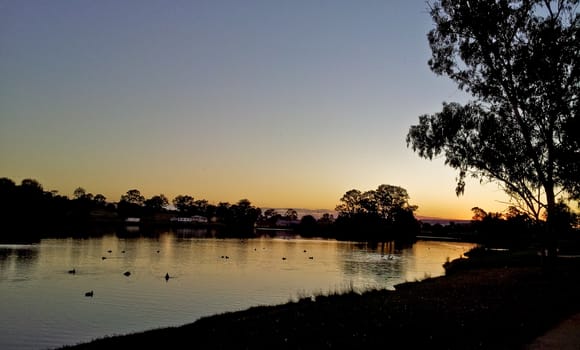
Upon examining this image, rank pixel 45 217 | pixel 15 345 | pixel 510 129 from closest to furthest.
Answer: pixel 15 345, pixel 510 129, pixel 45 217


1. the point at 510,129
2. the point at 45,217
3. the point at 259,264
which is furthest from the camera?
the point at 45,217

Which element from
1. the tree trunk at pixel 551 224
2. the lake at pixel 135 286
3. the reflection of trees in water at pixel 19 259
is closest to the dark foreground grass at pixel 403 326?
the tree trunk at pixel 551 224

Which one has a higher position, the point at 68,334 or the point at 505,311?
the point at 505,311

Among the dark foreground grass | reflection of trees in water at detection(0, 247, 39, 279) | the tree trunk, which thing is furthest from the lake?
the tree trunk

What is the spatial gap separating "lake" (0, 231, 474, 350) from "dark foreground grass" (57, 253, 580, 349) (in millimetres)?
6067

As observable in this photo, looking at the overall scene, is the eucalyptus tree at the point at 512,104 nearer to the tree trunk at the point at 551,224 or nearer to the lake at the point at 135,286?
the tree trunk at the point at 551,224

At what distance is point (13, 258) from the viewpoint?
5512 centimetres

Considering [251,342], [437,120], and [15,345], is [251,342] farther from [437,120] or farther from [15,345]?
[437,120]

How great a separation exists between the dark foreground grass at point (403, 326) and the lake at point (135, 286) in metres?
6.07

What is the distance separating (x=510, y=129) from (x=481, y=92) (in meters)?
2.86

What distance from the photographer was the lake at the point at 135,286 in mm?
26156

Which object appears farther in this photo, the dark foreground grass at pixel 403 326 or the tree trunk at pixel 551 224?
the tree trunk at pixel 551 224

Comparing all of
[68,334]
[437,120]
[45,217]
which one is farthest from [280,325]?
[45,217]

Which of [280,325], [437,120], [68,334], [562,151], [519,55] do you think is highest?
[519,55]
